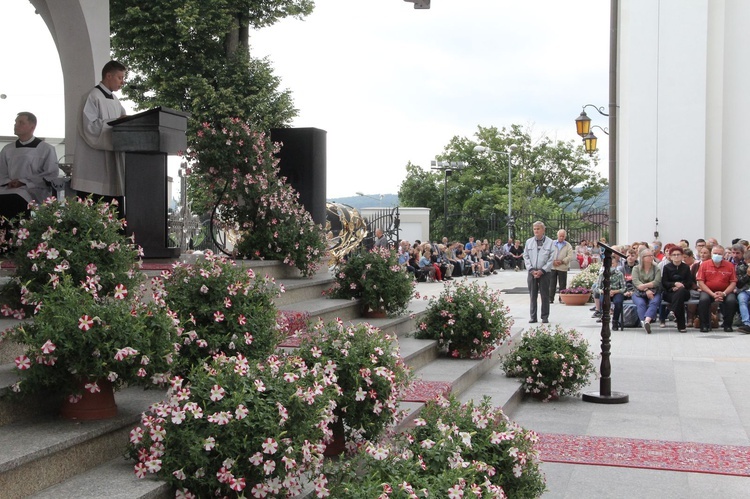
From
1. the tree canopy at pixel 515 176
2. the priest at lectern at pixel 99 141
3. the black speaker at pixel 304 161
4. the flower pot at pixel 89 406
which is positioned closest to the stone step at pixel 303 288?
the black speaker at pixel 304 161

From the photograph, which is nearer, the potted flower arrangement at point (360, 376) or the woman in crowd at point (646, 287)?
the potted flower arrangement at point (360, 376)

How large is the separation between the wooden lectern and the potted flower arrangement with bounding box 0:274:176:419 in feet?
11.5

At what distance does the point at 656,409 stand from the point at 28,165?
20.6ft

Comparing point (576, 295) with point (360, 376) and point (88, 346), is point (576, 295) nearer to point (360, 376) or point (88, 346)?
point (360, 376)

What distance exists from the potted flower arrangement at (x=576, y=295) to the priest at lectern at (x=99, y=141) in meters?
14.7

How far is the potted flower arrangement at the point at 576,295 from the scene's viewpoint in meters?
20.8

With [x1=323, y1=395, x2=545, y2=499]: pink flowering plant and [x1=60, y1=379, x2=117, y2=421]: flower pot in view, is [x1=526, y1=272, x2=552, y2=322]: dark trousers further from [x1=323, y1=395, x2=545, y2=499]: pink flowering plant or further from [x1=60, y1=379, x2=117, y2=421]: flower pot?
[x1=60, y1=379, x2=117, y2=421]: flower pot

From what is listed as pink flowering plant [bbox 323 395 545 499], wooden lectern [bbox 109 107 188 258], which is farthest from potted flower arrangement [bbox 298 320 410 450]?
wooden lectern [bbox 109 107 188 258]

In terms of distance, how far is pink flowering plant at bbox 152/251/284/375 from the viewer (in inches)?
195

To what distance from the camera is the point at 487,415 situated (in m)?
4.87

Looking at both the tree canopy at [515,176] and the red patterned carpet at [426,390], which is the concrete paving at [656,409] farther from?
the tree canopy at [515,176]

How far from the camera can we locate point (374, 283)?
9039mm

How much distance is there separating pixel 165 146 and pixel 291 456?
172 inches

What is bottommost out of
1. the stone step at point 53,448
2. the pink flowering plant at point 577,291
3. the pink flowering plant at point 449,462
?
the pink flowering plant at point 577,291
